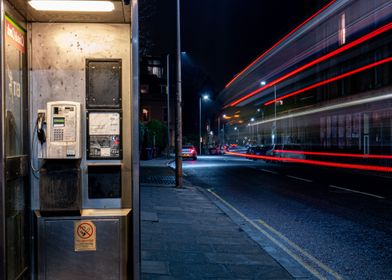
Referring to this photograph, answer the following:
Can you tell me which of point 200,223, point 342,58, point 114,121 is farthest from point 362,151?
point 114,121

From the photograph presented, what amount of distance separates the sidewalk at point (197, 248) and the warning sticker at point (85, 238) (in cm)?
139

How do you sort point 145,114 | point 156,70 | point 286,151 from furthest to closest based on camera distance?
1. point 156,70
2. point 145,114
3. point 286,151

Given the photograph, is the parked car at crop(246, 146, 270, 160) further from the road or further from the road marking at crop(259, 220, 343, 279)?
the road marking at crop(259, 220, 343, 279)

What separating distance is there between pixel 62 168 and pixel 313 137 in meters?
19.4

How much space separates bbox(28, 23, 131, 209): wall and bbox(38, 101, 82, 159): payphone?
28 centimetres

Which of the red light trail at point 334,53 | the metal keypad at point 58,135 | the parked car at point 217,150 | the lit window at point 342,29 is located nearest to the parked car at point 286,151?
the red light trail at point 334,53

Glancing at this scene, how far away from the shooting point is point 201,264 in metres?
6.10

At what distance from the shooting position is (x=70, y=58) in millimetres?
4629

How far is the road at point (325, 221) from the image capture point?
648 cm

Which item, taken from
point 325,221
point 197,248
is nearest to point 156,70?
point 325,221

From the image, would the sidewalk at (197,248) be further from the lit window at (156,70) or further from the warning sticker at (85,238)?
the lit window at (156,70)

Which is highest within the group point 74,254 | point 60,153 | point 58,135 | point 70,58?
point 70,58

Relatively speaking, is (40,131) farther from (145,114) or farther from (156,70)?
(156,70)

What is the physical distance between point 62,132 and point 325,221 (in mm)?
7195
